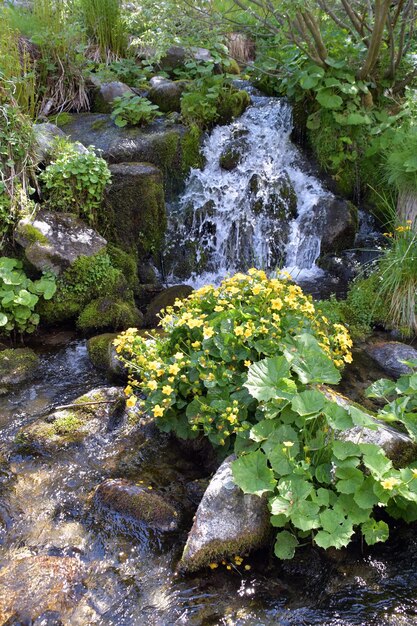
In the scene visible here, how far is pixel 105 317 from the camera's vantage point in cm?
536

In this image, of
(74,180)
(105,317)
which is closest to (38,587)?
(105,317)

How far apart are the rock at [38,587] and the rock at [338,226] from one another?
494 centimetres

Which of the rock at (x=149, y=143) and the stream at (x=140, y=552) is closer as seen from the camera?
the stream at (x=140, y=552)

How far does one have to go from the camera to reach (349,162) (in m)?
7.11

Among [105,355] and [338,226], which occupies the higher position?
[338,226]

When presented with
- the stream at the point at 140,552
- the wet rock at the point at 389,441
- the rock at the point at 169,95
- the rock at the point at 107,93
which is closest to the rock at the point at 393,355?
the stream at the point at 140,552

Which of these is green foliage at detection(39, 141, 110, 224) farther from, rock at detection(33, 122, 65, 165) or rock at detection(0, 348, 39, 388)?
rock at detection(0, 348, 39, 388)

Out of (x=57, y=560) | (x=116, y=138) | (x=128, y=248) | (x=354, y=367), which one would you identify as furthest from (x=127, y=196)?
(x=57, y=560)

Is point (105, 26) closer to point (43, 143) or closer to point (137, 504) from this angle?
point (43, 143)

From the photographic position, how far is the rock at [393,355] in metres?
4.77

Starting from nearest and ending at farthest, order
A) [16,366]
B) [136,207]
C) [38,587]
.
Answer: [38,587] → [16,366] → [136,207]

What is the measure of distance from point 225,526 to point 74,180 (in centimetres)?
406

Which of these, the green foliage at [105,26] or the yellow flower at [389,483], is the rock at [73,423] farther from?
the green foliage at [105,26]

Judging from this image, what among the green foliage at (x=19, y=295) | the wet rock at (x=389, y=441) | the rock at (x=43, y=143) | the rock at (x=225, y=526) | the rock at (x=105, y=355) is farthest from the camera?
the rock at (x=43, y=143)
